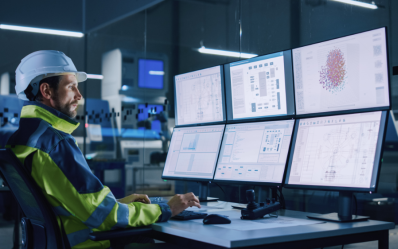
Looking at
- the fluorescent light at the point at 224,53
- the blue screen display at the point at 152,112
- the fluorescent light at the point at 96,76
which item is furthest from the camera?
the fluorescent light at the point at 96,76

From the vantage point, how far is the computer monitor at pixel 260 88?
77.3 inches

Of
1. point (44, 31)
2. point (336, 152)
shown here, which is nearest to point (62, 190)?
point (336, 152)

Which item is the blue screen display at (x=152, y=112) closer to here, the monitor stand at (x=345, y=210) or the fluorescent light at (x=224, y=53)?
the fluorescent light at (x=224, y=53)

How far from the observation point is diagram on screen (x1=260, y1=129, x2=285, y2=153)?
1.86 metres

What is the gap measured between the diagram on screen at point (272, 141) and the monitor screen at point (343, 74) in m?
0.14

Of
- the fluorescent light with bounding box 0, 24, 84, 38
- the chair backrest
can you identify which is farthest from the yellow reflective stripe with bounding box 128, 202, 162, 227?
the fluorescent light with bounding box 0, 24, 84, 38

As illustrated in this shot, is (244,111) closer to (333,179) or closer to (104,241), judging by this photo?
(333,179)

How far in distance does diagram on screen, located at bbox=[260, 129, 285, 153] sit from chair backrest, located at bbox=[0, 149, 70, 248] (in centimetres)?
95

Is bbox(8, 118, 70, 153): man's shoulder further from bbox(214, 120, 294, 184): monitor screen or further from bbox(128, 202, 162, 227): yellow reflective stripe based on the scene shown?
bbox(214, 120, 294, 184): monitor screen

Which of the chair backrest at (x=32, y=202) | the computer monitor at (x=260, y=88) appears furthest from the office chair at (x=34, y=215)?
the computer monitor at (x=260, y=88)

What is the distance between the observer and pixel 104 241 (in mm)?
1485

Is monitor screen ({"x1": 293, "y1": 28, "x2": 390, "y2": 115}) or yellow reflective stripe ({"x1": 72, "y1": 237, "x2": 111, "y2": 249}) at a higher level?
monitor screen ({"x1": 293, "y1": 28, "x2": 390, "y2": 115})

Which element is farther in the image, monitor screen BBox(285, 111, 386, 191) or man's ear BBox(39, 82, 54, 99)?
man's ear BBox(39, 82, 54, 99)

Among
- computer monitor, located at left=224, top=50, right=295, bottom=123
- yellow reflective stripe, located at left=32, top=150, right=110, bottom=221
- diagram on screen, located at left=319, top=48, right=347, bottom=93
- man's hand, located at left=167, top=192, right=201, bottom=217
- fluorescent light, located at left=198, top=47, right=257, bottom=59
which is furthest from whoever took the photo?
fluorescent light, located at left=198, top=47, right=257, bottom=59
